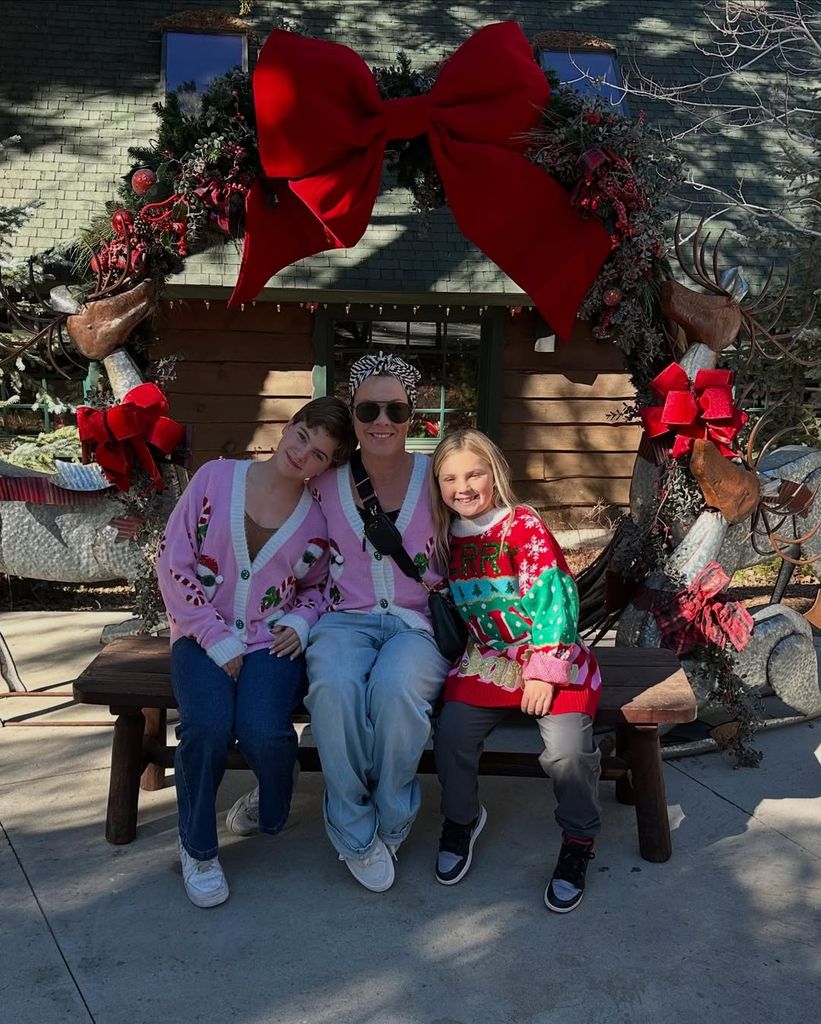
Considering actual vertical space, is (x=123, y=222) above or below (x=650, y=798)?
Result: above

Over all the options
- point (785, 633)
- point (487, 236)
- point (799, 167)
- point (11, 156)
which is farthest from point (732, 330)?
point (11, 156)

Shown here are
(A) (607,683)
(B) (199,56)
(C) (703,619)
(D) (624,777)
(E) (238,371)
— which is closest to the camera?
(A) (607,683)

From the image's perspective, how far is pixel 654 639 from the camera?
380 centimetres

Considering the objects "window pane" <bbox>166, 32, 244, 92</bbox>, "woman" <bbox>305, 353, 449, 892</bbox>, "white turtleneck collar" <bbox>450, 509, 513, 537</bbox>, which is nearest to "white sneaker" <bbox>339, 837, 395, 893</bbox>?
"woman" <bbox>305, 353, 449, 892</bbox>

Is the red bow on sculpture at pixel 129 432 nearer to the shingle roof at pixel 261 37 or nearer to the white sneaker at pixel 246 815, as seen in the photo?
the white sneaker at pixel 246 815

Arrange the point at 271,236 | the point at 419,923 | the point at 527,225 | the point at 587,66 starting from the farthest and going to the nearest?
1. the point at 587,66
2. the point at 271,236
3. the point at 527,225
4. the point at 419,923

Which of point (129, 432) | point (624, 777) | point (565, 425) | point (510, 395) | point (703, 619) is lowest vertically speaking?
point (565, 425)

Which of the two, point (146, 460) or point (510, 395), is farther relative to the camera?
point (510, 395)

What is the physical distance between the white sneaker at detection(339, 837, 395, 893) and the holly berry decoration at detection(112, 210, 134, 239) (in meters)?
2.29

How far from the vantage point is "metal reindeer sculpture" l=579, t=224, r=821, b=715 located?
12.1ft

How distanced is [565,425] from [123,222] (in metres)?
5.31

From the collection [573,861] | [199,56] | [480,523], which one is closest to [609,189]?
[480,523]

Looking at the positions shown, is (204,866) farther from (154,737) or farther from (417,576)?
(417,576)

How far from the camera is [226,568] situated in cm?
302
